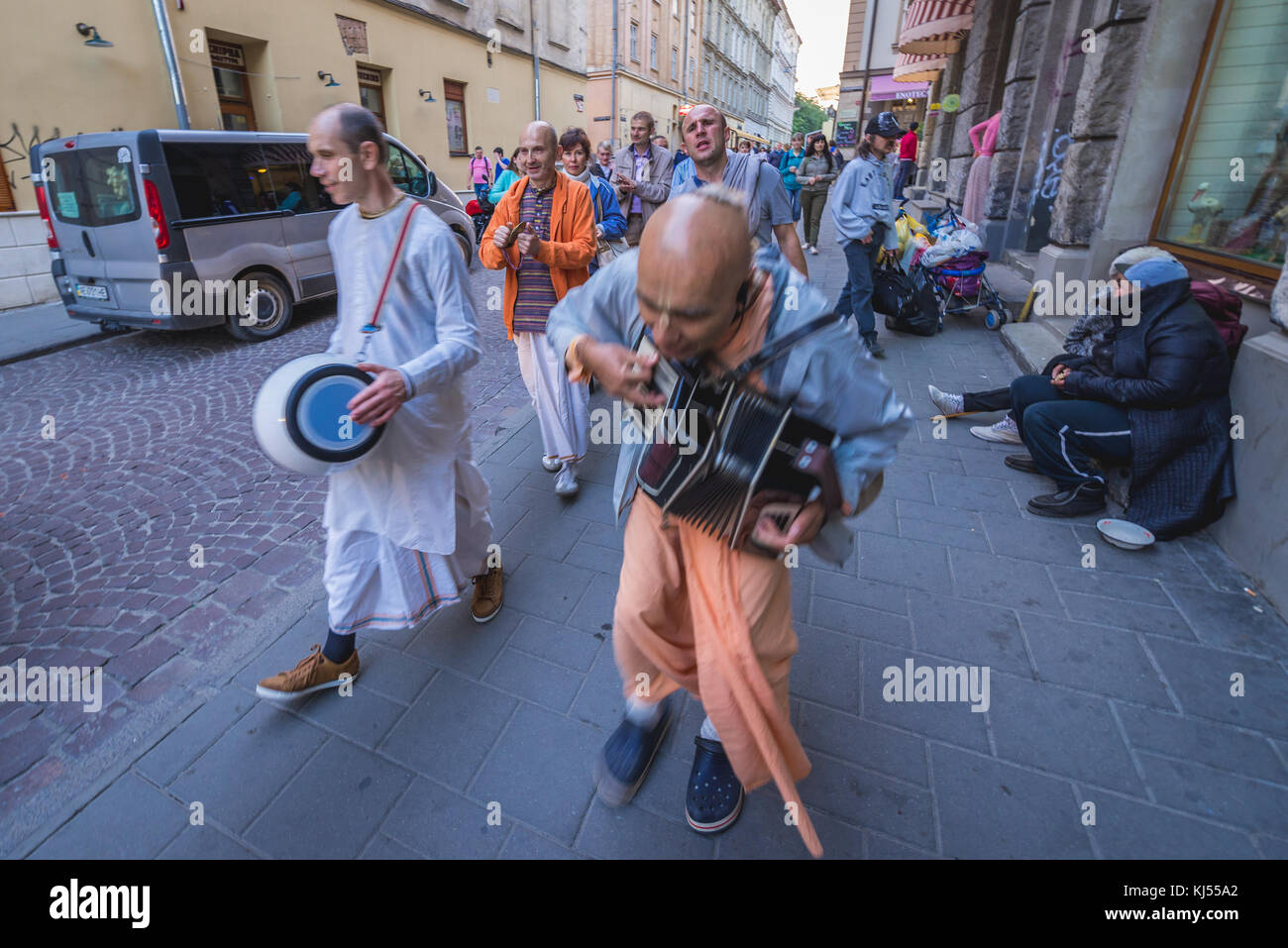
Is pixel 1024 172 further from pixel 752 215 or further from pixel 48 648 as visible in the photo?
pixel 48 648

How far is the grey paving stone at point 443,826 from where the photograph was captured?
1.99 metres

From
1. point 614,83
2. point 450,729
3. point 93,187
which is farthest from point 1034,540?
point 614,83

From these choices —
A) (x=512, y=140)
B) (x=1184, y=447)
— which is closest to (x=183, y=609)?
(x=1184, y=447)

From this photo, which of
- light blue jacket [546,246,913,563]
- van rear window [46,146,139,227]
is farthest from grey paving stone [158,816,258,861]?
van rear window [46,146,139,227]

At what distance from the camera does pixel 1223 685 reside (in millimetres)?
2537

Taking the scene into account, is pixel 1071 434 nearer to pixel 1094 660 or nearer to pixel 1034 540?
pixel 1034 540

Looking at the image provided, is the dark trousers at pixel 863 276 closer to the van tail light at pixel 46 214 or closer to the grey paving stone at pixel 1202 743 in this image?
the grey paving stone at pixel 1202 743

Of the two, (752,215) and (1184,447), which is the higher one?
(752,215)

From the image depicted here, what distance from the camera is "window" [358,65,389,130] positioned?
1468cm

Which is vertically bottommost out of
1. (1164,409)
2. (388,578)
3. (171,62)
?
(388,578)

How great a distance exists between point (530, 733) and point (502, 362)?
508 centimetres

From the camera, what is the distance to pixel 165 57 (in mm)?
10305

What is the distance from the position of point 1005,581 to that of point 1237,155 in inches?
162
